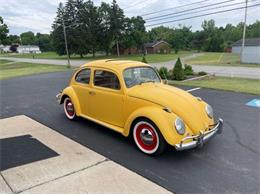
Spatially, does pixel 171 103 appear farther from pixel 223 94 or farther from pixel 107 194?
pixel 223 94

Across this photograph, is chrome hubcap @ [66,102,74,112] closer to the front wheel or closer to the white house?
the front wheel

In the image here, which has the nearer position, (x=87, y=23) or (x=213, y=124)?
(x=213, y=124)

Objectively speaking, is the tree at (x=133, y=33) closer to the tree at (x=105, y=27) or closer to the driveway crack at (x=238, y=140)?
the tree at (x=105, y=27)

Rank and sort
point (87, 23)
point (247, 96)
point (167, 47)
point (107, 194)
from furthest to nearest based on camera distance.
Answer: point (167, 47)
point (87, 23)
point (247, 96)
point (107, 194)

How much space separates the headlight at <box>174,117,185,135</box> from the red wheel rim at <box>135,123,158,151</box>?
0.42m

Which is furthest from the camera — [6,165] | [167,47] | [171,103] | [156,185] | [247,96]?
[167,47]

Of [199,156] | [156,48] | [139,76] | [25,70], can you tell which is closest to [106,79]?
[139,76]

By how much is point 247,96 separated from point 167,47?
67530 mm

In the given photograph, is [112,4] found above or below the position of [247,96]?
above

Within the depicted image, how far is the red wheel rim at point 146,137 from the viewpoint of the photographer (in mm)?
3947

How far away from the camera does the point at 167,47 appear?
7338 cm

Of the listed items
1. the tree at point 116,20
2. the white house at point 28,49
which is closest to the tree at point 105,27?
the tree at point 116,20

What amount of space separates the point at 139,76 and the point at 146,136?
4.61 ft

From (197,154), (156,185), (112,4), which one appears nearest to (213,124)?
(197,154)
